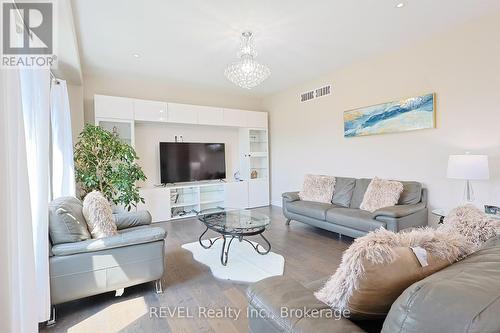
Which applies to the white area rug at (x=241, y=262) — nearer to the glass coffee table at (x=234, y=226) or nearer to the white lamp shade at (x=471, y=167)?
the glass coffee table at (x=234, y=226)

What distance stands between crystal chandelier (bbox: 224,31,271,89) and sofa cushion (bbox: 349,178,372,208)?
7.44 feet

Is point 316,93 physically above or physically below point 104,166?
above

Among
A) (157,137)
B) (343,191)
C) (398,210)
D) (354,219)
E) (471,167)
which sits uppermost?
(157,137)

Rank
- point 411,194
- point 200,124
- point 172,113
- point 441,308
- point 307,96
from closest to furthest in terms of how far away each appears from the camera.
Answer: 1. point 441,308
2. point 411,194
3. point 172,113
4. point 307,96
5. point 200,124

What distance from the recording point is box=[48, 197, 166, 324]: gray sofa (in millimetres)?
2023

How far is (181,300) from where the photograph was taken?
2287 millimetres

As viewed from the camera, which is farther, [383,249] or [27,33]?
[27,33]

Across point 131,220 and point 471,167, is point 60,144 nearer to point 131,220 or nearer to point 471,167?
point 131,220

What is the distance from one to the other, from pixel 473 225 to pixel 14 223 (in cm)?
209

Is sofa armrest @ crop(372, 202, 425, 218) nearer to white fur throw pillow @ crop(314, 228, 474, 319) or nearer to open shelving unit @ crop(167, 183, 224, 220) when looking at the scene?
white fur throw pillow @ crop(314, 228, 474, 319)

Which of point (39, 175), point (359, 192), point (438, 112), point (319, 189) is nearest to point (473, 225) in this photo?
point (39, 175)

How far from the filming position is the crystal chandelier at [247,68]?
3249mm

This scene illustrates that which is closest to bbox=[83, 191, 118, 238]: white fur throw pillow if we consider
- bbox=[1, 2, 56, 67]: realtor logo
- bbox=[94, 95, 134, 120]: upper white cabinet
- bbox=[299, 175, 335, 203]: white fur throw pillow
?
bbox=[1, 2, 56, 67]: realtor logo

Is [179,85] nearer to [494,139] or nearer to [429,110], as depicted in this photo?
[429,110]
